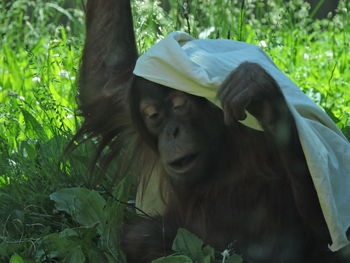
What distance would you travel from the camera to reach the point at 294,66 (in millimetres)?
5219

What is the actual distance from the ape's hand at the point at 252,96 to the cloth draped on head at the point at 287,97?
12 centimetres

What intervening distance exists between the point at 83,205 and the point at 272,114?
102 centimetres

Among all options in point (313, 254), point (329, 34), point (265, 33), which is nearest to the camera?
point (313, 254)

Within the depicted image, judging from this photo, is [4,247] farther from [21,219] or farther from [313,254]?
[313,254]

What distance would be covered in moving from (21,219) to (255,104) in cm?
128

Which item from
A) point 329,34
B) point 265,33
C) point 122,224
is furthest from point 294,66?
point 122,224

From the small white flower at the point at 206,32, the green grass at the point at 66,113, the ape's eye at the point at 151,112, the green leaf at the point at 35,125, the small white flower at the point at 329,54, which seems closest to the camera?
the ape's eye at the point at 151,112

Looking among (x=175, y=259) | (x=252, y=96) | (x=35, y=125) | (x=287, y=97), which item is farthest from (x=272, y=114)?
(x=35, y=125)

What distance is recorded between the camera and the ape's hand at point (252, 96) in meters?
2.70

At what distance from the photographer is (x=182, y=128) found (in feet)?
10.5

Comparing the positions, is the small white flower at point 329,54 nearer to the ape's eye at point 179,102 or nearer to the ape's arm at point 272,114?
the ape's eye at point 179,102

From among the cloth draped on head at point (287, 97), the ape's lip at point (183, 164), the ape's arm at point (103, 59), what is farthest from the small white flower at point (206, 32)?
the ape's lip at point (183, 164)

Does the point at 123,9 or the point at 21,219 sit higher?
the point at 123,9

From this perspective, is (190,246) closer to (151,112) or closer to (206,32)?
(151,112)
